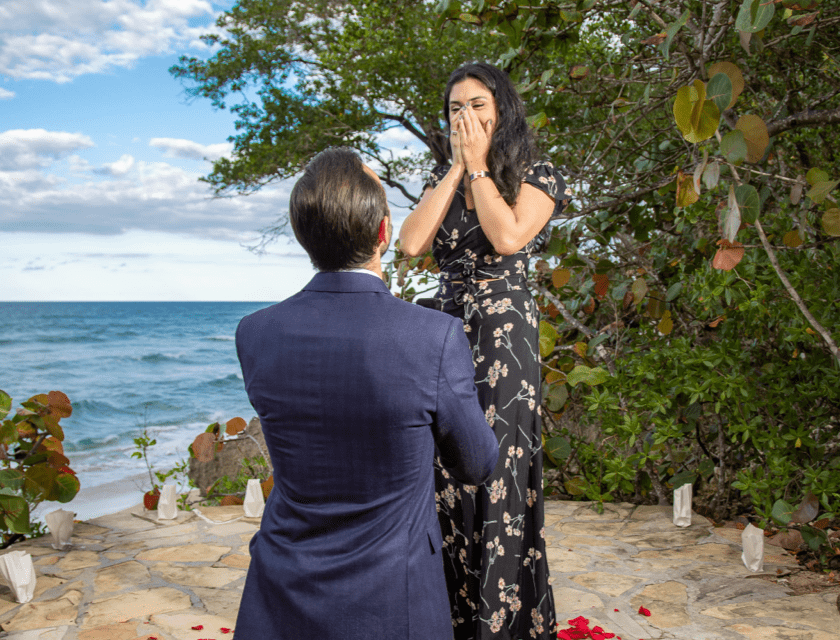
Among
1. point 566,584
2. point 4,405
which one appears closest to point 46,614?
point 4,405

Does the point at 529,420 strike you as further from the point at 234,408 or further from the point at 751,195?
the point at 234,408

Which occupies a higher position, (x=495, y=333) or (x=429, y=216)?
(x=429, y=216)

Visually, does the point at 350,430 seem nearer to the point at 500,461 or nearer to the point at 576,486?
the point at 500,461

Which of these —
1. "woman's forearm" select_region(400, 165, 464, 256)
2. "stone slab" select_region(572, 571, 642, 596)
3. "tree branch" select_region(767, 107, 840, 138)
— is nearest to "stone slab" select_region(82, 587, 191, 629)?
"stone slab" select_region(572, 571, 642, 596)

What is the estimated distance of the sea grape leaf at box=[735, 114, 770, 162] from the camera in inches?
80.5

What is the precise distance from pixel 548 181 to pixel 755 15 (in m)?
0.71

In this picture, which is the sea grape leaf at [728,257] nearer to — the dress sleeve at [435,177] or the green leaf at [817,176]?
the green leaf at [817,176]

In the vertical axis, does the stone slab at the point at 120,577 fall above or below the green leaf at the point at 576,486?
below

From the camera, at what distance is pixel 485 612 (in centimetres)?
194

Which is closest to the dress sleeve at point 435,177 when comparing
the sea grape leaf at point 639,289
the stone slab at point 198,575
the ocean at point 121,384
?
the sea grape leaf at point 639,289

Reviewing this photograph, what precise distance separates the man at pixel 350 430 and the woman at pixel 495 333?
31.2 inches

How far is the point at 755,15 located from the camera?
5.74 feet

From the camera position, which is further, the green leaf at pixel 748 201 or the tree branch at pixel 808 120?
the tree branch at pixel 808 120

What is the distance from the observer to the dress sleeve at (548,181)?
197 centimetres
